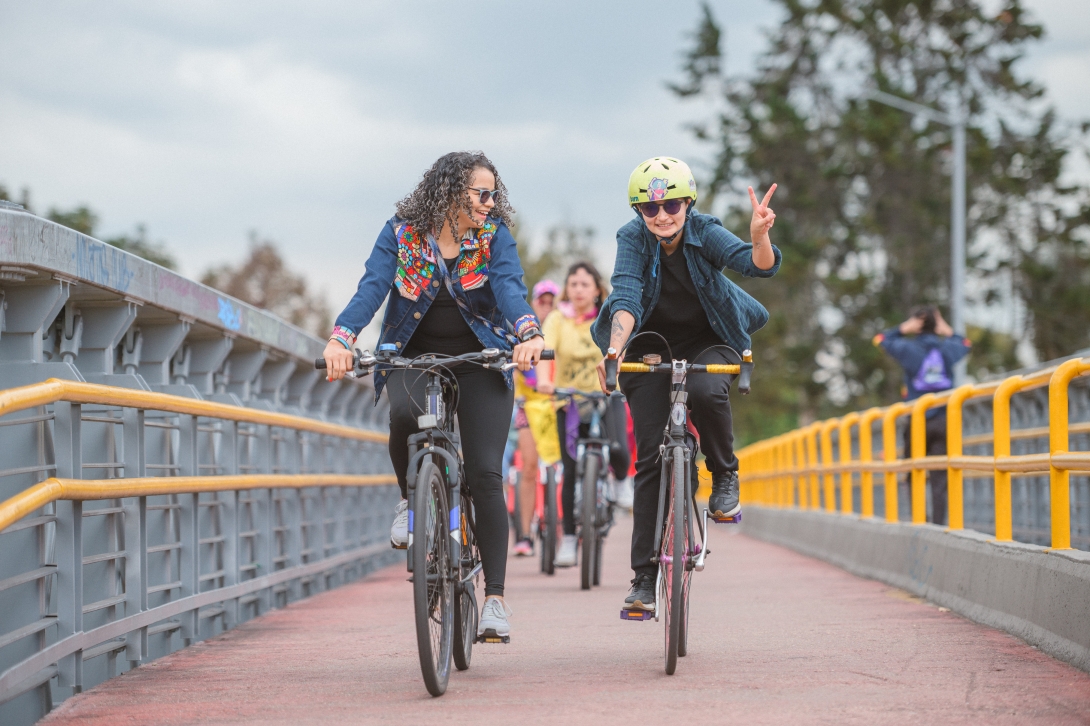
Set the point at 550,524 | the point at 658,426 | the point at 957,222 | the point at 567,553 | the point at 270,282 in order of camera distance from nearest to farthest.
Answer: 1. the point at 658,426
2. the point at 550,524
3. the point at 567,553
4. the point at 957,222
5. the point at 270,282

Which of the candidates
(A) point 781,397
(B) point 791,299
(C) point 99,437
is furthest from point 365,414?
(A) point 781,397

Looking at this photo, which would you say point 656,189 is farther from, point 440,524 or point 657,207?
point 440,524

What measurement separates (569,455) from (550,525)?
503 millimetres

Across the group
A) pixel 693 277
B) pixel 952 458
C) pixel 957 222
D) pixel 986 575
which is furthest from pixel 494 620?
pixel 957 222

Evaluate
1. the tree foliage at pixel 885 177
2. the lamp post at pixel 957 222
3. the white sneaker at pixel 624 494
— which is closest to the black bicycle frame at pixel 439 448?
the white sneaker at pixel 624 494

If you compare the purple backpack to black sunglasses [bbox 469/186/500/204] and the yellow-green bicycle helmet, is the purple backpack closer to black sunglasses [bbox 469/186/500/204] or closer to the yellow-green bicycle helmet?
the yellow-green bicycle helmet

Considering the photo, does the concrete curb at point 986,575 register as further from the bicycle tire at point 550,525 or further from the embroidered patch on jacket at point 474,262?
the embroidered patch on jacket at point 474,262

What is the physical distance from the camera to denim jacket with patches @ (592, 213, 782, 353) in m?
6.39

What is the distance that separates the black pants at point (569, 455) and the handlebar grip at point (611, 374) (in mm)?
4800

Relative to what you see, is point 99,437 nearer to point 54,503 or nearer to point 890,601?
point 54,503

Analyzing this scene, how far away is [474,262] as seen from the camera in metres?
6.12

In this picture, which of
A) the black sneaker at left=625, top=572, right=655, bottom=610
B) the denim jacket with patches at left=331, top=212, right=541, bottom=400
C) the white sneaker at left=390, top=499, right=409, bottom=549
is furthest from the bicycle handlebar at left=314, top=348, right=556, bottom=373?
the black sneaker at left=625, top=572, right=655, bottom=610

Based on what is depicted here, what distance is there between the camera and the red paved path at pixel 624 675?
5.05 m

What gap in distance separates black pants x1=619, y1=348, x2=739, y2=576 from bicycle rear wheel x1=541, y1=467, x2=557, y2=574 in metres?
4.14
